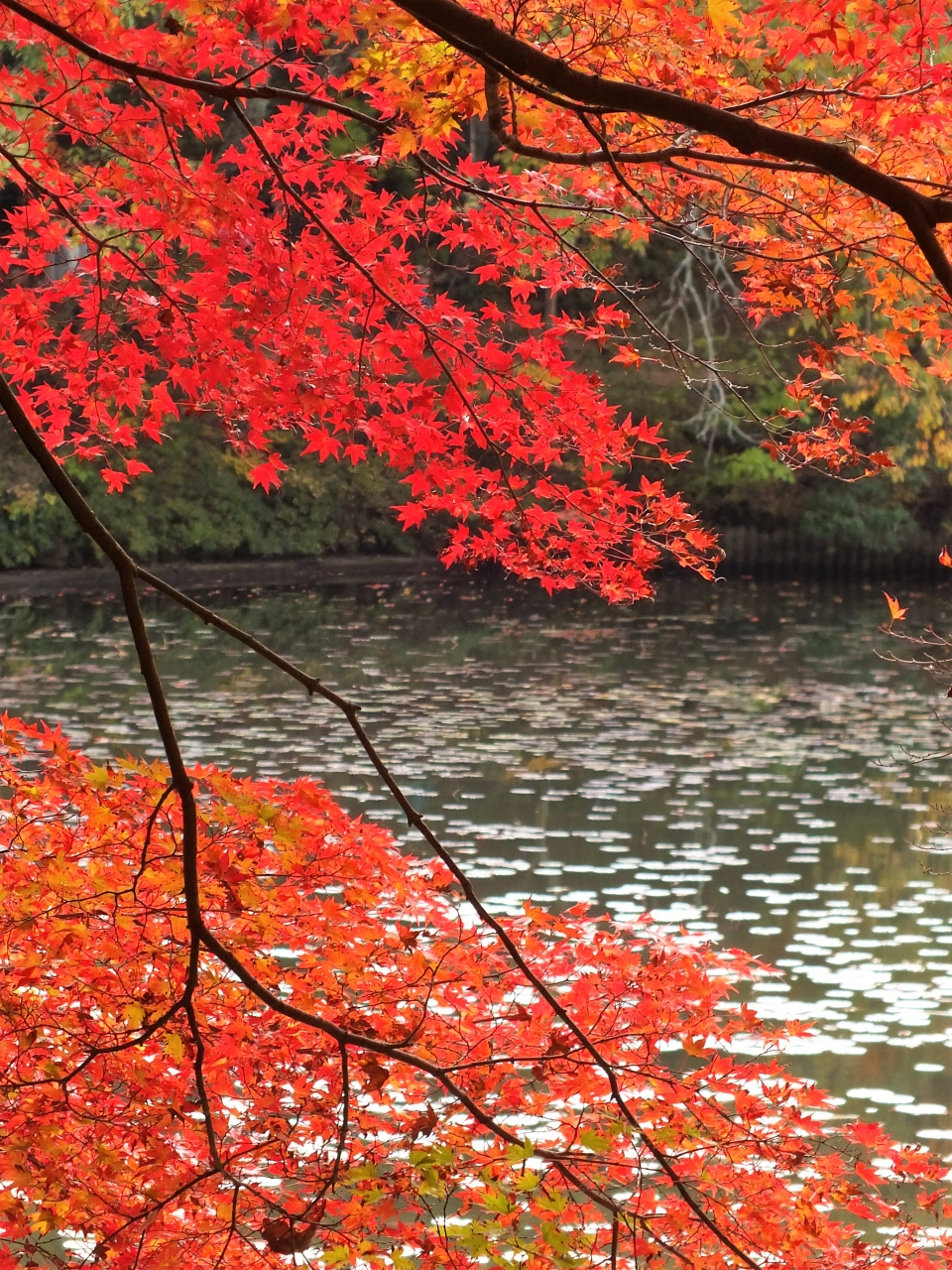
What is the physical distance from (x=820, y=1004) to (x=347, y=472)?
62.3 ft

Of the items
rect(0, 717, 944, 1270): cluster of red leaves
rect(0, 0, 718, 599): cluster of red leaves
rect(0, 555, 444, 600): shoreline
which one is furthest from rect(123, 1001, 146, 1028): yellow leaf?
rect(0, 555, 444, 600): shoreline

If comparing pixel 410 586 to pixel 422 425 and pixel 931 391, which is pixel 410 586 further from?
pixel 422 425

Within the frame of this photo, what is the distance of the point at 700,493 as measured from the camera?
1001 inches

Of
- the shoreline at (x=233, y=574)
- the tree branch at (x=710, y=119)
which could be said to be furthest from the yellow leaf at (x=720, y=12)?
the shoreline at (x=233, y=574)

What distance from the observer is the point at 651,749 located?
13398 mm

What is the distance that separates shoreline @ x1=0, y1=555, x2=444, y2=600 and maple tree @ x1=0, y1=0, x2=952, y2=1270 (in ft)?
58.7

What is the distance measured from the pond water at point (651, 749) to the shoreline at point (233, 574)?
33.9 inches

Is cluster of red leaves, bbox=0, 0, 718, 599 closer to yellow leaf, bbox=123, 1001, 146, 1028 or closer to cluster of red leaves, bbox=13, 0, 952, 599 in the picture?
→ cluster of red leaves, bbox=13, 0, 952, 599

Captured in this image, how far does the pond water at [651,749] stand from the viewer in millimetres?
8062

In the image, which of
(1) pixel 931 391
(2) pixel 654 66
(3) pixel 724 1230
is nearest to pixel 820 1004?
(3) pixel 724 1230

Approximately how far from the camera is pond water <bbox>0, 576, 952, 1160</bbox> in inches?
317

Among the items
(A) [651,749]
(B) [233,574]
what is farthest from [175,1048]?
(B) [233,574]

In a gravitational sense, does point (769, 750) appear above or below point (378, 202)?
below

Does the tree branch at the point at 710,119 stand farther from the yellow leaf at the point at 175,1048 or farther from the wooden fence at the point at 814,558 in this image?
the wooden fence at the point at 814,558
